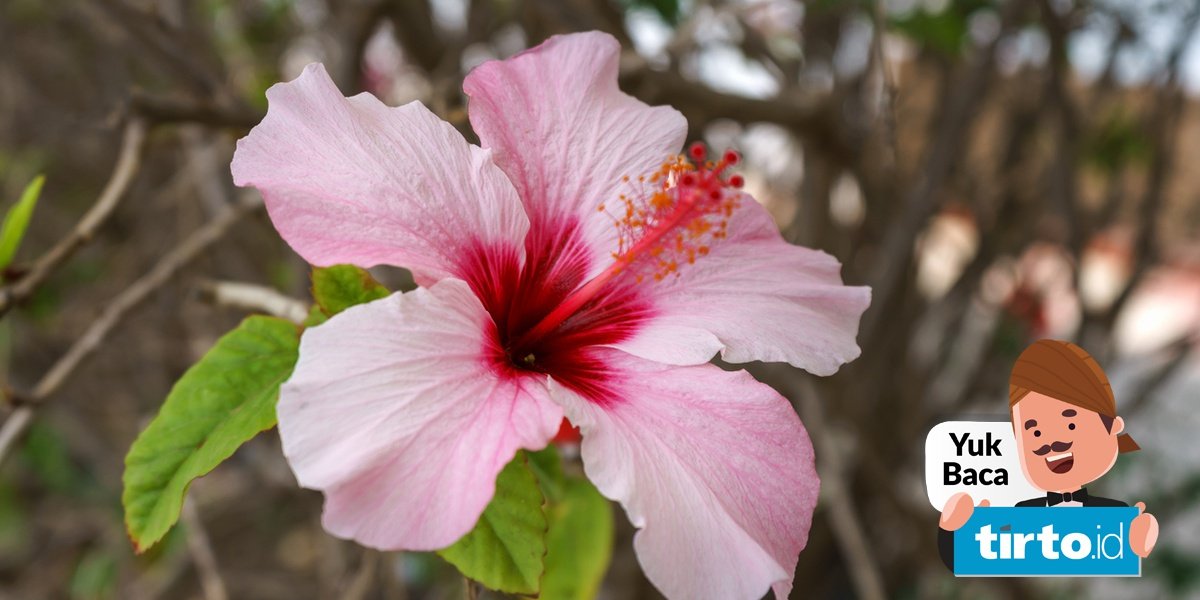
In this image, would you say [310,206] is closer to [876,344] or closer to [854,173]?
[854,173]

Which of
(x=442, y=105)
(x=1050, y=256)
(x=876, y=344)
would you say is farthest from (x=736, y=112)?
(x=1050, y=256)

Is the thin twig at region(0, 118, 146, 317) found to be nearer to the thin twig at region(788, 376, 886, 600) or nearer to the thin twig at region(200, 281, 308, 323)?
the thin twig at region(200, 281, 308, 323)

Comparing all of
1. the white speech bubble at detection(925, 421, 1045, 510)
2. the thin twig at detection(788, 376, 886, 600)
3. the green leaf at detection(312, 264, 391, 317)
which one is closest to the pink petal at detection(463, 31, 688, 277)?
the green leaf at detection(312, 264, 391, 317)

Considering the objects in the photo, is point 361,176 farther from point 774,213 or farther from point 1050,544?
point 774,213

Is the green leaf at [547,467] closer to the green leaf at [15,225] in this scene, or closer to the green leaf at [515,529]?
the green leaf at [515,529]

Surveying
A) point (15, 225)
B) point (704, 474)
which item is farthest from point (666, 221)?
point (15, 225)

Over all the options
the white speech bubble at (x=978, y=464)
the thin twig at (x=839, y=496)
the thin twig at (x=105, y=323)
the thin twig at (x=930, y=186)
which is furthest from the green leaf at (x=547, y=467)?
the thin twig at (x=930, y=186)
